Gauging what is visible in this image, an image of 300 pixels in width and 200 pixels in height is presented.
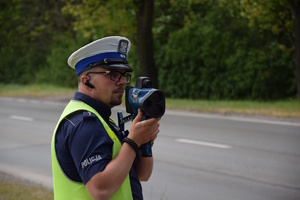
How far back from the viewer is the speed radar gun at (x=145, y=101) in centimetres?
246

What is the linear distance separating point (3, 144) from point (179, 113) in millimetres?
5889

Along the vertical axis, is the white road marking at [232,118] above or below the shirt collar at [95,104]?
below

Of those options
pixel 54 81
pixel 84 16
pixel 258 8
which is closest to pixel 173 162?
pixel 258 8

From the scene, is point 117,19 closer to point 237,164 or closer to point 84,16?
point 84,16

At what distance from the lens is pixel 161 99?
8.16 ft

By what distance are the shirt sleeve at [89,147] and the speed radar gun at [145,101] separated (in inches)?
8.3

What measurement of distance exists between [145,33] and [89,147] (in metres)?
16.4

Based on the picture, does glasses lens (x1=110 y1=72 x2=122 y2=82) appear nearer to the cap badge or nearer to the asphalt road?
the cap badge

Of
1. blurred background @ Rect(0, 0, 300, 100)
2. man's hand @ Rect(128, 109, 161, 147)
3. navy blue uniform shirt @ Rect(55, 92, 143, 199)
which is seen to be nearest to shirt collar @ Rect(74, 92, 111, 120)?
navy blue uniform shirt @ Rect(55, 92, 143, 199)

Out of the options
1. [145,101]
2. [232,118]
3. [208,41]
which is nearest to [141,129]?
[145,101]

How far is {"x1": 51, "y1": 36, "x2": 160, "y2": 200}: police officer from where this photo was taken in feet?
7.81

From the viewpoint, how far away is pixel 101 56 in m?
2.63

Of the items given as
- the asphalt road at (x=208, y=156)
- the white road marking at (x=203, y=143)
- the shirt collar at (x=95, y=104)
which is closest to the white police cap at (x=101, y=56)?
the shirt collar at (x=95, y=104)

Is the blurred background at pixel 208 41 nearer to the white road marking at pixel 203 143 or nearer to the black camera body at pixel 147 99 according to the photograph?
the white road marking at pixel 203 143
